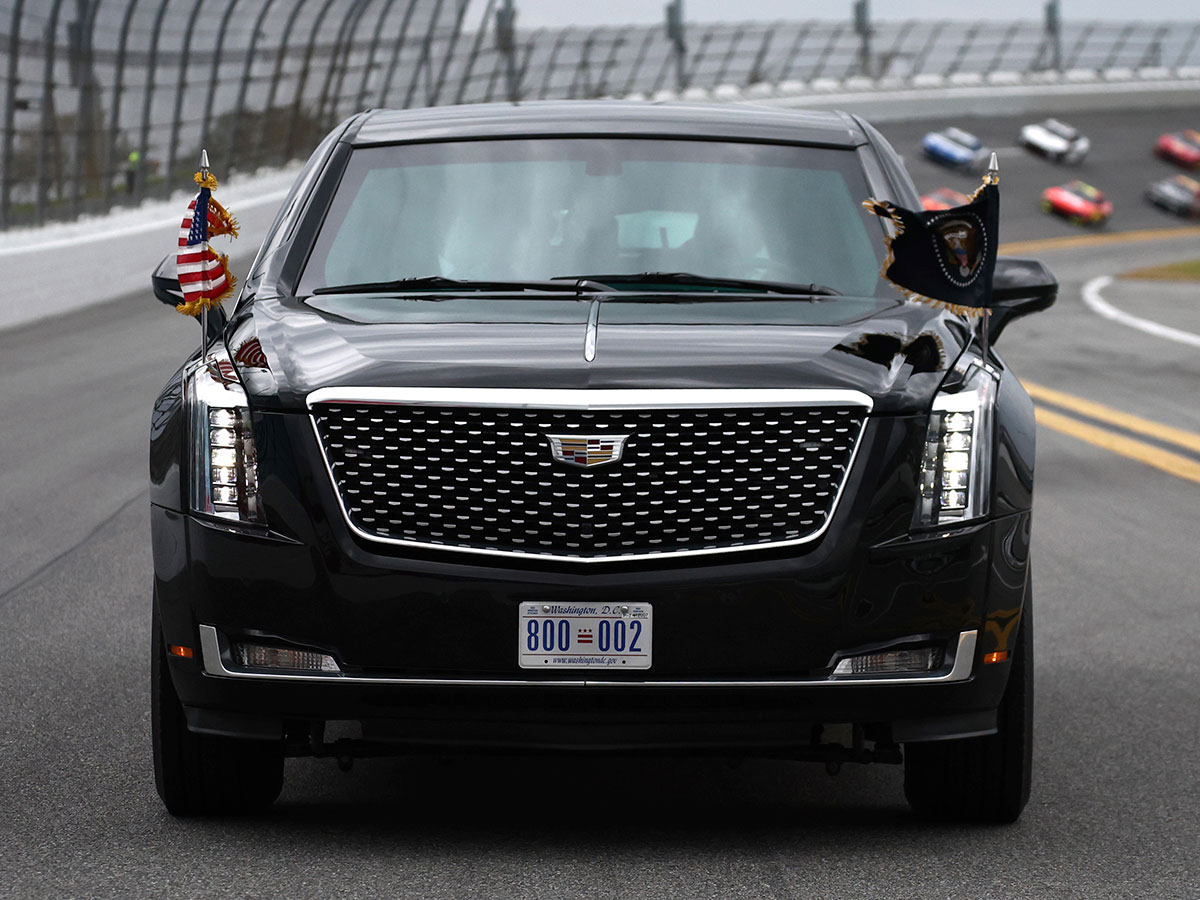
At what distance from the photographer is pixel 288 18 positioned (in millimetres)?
30406

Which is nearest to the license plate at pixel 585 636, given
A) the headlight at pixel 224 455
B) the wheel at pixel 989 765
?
the headlight at pixel 224 455

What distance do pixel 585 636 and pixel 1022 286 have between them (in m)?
1.84

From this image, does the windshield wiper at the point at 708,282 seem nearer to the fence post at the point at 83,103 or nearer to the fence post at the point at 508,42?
the fence post at the point at 83,103

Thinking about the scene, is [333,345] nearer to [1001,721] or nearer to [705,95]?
[1001,721]

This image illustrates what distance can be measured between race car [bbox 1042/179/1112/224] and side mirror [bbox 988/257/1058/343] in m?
47.4

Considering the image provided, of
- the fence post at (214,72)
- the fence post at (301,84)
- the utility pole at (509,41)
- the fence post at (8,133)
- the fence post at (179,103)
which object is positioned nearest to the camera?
the fence post at (8,133)

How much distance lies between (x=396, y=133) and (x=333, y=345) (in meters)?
1.45

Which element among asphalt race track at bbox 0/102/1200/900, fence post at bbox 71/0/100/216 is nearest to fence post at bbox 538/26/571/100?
fence post at bbox 71/0/100/216

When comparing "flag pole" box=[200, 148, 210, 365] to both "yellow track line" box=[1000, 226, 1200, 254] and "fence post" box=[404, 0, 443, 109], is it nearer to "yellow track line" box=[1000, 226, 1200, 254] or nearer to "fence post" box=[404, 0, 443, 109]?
"fence post" box=[404, 0, 443, 109]

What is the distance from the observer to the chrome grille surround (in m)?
4.14

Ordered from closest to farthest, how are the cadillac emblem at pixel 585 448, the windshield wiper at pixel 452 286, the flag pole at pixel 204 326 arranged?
the cadillac emblem at pixel 585 448
the flag pole at pixel 204 326
the windshield wiper at pixel 452 286

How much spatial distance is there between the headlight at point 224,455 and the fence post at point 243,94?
25.9m

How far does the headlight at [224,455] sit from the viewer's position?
427 centimetres

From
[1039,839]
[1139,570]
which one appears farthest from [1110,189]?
[1039,839]
